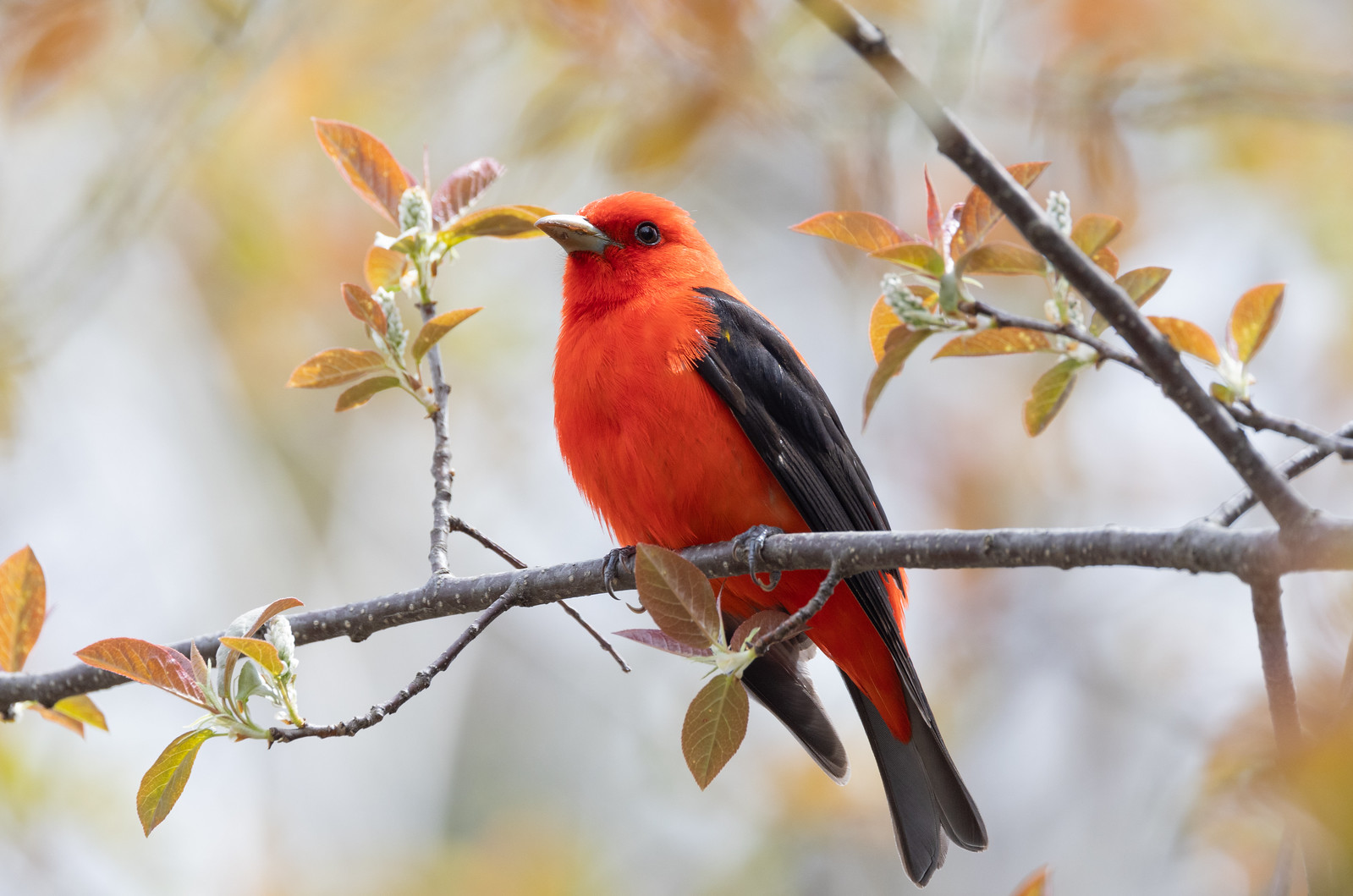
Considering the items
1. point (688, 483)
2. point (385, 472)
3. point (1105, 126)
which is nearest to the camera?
point (688, 483)

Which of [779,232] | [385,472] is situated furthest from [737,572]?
[385,472]

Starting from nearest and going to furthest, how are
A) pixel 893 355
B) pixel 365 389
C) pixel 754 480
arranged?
pixel 893 355 → pixel 365 389 → pixel 754 480

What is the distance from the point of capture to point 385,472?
13.2 m

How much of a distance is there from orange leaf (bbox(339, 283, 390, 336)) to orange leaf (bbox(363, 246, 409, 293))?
8.7 inches

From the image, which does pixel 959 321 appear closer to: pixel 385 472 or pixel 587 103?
pixel 587 103

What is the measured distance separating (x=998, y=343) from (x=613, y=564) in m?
1.37

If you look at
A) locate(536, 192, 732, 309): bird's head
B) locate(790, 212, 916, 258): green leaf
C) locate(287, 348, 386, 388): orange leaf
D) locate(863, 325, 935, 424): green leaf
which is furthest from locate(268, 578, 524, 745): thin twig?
locate(536, 192, 732, 309): bird's head

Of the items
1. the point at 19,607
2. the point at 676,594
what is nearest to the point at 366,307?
the point at 676,594

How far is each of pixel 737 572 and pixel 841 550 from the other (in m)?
0.76

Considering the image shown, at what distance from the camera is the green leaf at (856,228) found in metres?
2.49

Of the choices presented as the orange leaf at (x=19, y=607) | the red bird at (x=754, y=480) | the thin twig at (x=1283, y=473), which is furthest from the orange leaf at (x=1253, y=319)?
the orange leaf at (x=19, y=607)

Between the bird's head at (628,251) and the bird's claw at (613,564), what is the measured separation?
4.22 ft

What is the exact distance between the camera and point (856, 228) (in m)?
2.50

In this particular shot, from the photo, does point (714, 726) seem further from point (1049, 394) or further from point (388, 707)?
point (1049, 394)
